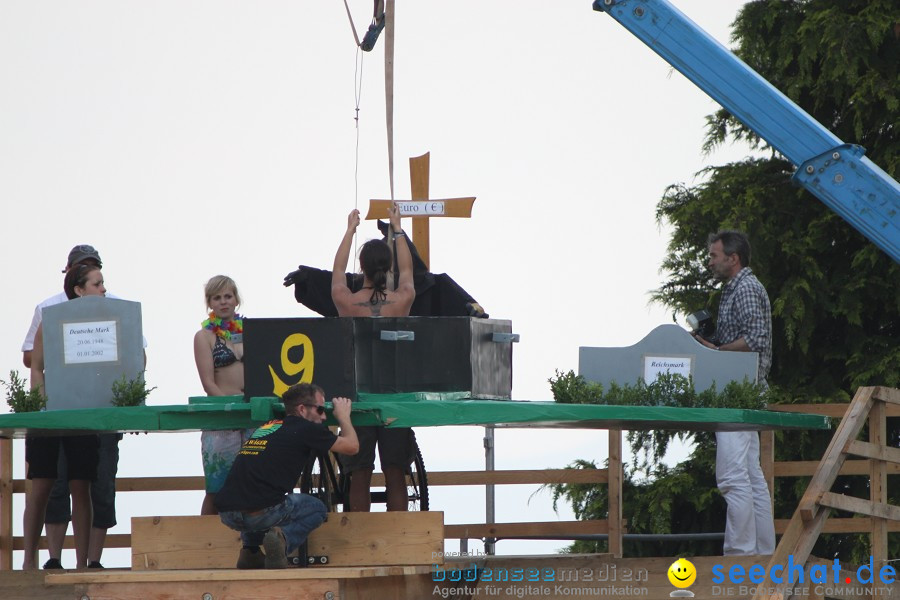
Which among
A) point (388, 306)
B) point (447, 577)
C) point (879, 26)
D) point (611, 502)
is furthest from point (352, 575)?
point (879, 26)

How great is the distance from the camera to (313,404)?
229 inches

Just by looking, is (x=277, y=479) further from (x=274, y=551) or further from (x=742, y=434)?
(x=742, y=434)

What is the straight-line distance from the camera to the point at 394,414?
595 centimetres

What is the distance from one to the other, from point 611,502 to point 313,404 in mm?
3536

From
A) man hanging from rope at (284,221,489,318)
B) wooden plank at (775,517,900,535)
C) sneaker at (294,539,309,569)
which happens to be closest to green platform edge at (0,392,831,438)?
sneaker at (294,539,309,569)

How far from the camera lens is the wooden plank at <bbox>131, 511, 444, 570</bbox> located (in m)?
5.97

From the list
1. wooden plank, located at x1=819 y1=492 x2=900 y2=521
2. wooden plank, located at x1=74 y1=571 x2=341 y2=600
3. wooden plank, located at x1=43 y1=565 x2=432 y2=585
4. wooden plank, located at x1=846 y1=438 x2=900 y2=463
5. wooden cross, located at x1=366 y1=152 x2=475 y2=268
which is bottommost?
wooden plank, located at x1=74 y1=571 x2=341 y2=600

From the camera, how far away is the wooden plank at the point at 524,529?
30.0ft

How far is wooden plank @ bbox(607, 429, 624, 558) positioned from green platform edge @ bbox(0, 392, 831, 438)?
253cm

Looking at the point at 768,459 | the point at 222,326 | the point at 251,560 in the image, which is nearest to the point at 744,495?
the point at 768,459

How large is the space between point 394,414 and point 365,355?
1.19 ft

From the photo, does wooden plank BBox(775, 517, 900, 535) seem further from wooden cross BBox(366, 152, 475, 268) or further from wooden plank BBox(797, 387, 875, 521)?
wooden cross BBox(366, 152, 475, 268)

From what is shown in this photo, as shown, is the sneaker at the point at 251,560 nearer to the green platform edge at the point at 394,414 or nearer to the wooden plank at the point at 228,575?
the wooden plank at the point at 228,575

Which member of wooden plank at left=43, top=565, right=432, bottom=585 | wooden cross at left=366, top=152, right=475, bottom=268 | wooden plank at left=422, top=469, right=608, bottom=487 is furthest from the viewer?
wooden plank at left=422, top=469, right=608, bottom=487
